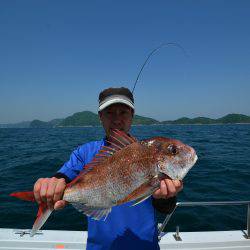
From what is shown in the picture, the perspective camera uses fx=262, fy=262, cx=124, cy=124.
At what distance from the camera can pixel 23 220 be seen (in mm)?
8812

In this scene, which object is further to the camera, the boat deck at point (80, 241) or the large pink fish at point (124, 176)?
the boat deck at point (80, 241)

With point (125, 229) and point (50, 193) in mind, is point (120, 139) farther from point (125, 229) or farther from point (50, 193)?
point (125, 229)

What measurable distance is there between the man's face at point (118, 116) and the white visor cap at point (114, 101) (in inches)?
3.6

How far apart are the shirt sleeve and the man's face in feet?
1.78

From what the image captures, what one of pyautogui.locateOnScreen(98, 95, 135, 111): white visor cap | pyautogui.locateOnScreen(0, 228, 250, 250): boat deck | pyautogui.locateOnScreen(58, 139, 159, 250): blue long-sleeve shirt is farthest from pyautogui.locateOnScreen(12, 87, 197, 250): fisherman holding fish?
pyautogui.locateOnScreen(0, 228, 250, 250): boat deck

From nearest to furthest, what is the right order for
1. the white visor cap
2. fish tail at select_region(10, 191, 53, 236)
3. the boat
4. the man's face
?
fish tail at select_region(10, 191, 53, 236)
the white visor cap
the man's face
the boat

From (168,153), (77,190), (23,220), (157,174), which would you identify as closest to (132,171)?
(157,174)

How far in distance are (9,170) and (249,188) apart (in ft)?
46.1

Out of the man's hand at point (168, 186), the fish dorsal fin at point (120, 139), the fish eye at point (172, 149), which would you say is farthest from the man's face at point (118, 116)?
the man's hand at point (168, 186)

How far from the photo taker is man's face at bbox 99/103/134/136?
3.70 meters

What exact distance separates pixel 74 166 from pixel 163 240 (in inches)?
116

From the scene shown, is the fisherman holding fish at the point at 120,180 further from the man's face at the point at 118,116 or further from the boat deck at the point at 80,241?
the boat deck at the point at 80,241

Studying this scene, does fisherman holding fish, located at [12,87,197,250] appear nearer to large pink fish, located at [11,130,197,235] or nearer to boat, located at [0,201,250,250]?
large pink fish, located at [11,130,197,235]

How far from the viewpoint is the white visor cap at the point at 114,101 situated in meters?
3.55
